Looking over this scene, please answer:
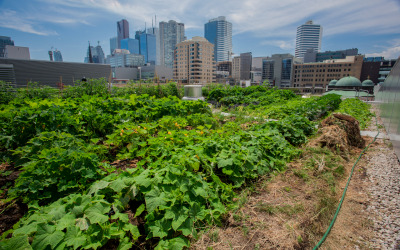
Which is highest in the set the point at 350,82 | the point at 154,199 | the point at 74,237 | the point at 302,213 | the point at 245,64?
the point at 245,64

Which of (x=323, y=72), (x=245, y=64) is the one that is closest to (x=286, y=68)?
(x=323, y=72)

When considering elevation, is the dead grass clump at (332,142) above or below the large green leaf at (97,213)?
below

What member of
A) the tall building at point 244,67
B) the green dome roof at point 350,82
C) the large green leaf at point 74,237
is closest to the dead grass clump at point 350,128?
the large green leaf at point 74,237

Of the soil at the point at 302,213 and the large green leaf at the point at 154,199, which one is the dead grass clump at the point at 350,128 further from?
the large green leaf at the point at 154,199

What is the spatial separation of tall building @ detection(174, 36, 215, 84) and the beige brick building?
166ft

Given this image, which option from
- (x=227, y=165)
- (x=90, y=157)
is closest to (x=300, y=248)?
(x=227, y=165)

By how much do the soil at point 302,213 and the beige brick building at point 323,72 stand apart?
340ft

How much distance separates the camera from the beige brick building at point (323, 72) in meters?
99.2

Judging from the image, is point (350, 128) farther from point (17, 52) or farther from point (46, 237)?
point (17, 52)

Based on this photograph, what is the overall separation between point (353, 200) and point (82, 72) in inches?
1608

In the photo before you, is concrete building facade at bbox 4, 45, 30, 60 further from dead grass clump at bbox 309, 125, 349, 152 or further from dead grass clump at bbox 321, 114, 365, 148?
dead grass clump at bbox 321, 114, 365, 148

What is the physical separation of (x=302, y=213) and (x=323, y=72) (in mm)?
126441

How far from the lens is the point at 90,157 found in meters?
2.40

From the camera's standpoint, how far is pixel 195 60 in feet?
340
